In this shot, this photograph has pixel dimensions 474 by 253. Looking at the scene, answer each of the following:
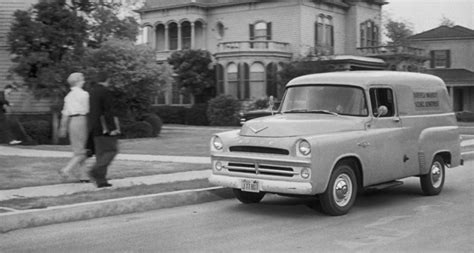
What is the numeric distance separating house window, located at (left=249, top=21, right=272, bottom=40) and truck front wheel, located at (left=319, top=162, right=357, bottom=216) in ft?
109

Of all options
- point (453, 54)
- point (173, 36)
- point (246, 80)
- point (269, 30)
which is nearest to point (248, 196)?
point (246, 80)

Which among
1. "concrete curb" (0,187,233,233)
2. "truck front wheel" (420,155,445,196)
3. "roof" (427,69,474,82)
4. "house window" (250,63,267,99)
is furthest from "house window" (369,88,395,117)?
"roof" (427,69,474,82)

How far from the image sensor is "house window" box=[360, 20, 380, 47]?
4475 centimetres

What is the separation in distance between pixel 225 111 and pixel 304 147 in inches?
1199

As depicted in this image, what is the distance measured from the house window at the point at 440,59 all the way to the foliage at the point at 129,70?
2983cm

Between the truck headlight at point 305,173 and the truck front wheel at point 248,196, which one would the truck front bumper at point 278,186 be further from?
the truck front wheel at point 248,196

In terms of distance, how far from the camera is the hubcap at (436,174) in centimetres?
1078

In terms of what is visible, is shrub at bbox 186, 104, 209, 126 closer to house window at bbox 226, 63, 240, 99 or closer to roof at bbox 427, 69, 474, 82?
house window at bbox 226, 63, 240, 99

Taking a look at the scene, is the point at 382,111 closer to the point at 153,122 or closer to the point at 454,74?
the point at 153,122

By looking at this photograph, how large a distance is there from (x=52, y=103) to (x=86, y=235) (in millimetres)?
17131

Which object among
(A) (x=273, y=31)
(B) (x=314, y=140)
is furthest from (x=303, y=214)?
(A) (x=273, y=31)

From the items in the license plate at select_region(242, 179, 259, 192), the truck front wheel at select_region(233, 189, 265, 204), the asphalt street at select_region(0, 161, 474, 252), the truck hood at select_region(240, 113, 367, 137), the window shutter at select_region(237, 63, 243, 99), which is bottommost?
the asphalt street at select_region(0, 161, 474, 252)

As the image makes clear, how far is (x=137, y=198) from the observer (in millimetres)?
9344

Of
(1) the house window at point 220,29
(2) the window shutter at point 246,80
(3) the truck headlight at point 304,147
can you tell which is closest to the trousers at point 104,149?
(3) the truck headlight at point 304,147
